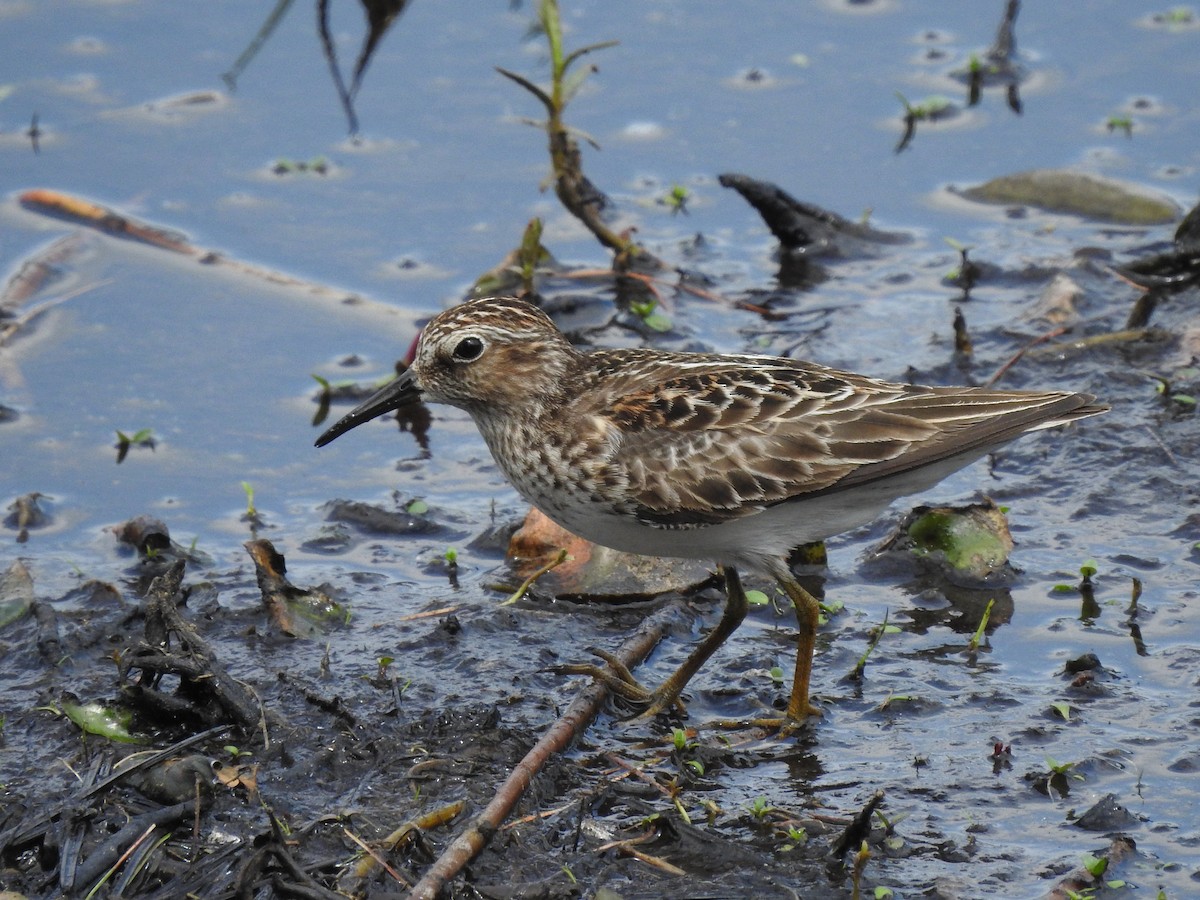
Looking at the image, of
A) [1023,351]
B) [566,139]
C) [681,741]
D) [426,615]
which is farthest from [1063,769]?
[566,139]

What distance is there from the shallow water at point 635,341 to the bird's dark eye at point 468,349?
3.83ft

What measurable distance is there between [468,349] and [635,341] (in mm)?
2723

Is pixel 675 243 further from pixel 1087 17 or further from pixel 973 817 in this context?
pixel 973 817

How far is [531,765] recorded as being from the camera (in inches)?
222

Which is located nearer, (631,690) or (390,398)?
(631,690)

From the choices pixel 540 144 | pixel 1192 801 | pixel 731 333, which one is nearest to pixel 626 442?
pixel 1192 801

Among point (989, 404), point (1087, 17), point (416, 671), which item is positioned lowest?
point (416, 671)

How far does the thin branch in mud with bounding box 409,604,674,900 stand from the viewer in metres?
5.09

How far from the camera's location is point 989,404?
636 cm

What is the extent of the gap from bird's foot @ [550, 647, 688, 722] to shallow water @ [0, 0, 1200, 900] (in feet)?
0.39

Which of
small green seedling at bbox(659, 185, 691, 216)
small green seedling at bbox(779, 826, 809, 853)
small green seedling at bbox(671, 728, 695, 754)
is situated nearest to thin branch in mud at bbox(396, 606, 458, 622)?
small green seedling at bbox(671, 728, 695, 754)

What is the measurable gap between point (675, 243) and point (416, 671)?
4295 mm

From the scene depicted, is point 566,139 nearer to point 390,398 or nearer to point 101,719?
point 390,398

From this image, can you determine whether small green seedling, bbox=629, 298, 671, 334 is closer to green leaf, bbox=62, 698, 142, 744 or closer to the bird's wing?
the bird's wing
